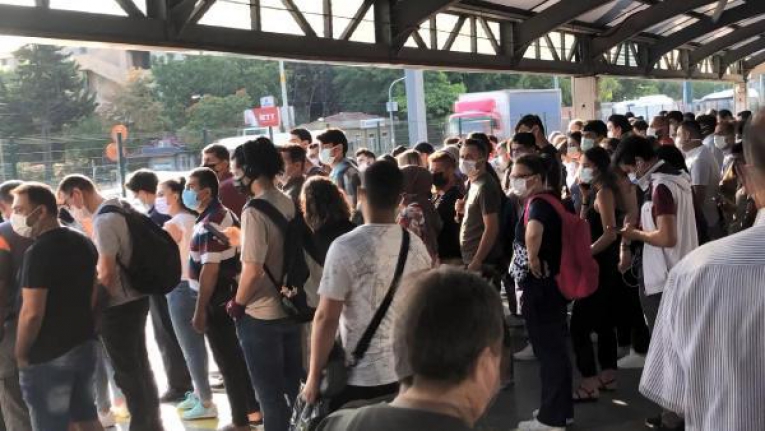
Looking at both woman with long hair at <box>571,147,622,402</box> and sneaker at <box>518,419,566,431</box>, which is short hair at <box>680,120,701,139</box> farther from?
sneaker at <box>518,419,566,431</box>

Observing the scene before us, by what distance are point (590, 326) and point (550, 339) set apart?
0.86 m

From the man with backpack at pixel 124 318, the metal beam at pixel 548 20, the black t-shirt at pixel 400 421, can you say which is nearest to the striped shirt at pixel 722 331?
the black t-shirt at pixel 400 421

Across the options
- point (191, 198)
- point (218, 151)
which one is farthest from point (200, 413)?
point (218, 151)

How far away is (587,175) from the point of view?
491 cm

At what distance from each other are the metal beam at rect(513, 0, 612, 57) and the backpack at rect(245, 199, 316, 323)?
26.5 ft

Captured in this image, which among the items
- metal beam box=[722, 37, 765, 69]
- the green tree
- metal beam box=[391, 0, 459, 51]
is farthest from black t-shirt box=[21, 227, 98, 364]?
the green tree

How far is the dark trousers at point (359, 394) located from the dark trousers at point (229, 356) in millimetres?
1656

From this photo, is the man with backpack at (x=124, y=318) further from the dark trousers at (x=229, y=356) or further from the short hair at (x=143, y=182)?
the short hair at (x=143, y=182)

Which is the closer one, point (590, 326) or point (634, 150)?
point (634, 150)

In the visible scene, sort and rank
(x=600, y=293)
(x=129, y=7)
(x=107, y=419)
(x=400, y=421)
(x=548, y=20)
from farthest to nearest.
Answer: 1. (x=548, y=20)
2. (x=129, y=7)
3. (x=107, y=419)
4. (x=600, y=293)
5. (x=400, y=421)

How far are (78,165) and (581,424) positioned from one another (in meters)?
8.91

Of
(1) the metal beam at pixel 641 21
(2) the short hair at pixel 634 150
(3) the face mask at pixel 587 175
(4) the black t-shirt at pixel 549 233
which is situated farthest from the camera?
(1) the metal beam at pixel 641 21

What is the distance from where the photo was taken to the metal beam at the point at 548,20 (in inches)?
413

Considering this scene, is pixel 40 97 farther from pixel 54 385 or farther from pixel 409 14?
pixel 54 385
